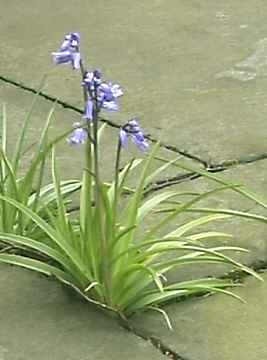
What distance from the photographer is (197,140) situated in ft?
15.4

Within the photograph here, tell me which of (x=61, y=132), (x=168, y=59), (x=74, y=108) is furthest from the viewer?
(x=168, y=59)

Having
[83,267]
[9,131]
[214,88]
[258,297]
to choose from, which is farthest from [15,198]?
[214,88]

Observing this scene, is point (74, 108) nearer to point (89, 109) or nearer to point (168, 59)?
point (168, 59)

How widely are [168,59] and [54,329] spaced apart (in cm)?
260

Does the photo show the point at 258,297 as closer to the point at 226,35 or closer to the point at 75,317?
the point at 75,317

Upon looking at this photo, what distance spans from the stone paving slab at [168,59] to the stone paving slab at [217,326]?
3.79ft

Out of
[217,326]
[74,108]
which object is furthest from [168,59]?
[217,326]

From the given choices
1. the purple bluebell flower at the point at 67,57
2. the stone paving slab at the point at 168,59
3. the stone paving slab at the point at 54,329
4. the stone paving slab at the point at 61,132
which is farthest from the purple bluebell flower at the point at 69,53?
the stone paving slab at the point at 168,59

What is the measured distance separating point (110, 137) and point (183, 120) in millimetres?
351

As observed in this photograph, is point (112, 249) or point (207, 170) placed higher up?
point (112, 249)

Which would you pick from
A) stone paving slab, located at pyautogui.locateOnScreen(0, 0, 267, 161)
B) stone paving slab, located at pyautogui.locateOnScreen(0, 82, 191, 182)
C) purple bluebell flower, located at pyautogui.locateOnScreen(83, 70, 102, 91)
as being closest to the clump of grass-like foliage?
purple bluebell flower, located at pyautogui.locateOnScreen(83, 70, 102, 91)

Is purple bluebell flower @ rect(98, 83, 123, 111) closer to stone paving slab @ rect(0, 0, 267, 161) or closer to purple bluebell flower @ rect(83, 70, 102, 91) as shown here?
purple bluebell flower @ rect(83, 70, 102, 91)

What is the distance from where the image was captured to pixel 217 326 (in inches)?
130

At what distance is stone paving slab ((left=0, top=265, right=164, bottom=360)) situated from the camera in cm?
320
